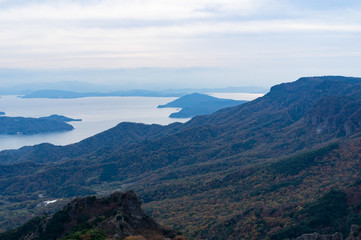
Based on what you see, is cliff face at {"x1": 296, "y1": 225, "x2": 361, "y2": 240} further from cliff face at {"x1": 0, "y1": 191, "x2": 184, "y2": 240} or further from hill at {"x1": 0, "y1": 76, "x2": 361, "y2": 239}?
cliff face at {"x1": 0, "y1": 191, "x2": 184, "y2": 240}

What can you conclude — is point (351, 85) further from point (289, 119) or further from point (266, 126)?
point (266, 126)

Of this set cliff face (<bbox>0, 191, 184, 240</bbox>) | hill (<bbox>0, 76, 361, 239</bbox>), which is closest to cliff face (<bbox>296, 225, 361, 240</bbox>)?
hill (<bbox>0, 76, 361, 239</bbox>)

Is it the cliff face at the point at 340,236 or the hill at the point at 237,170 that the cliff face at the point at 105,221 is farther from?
the hill at the point at 237,170

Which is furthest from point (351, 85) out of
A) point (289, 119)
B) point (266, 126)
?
point (266, 126)

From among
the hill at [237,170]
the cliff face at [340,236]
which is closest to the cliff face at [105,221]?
the cliff face at [340,236]

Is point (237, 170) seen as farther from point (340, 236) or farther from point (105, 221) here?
point (105, 221)

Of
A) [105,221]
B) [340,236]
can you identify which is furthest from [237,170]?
[105,221]

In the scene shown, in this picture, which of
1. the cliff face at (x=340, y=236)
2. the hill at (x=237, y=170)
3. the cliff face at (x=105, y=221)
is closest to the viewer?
the cliff face at (x=340, y=236)
